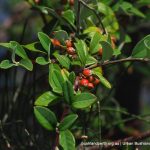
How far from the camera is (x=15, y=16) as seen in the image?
2736 mm

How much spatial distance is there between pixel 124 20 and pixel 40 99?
0.48 meters

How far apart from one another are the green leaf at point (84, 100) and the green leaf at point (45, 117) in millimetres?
46

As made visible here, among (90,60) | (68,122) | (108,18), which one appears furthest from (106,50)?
(108,18)

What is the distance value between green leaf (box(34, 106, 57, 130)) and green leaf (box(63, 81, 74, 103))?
0.04 meters

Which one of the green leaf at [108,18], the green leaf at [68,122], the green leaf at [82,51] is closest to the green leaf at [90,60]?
the green leaf at [82,51]

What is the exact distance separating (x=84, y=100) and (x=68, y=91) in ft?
0.10

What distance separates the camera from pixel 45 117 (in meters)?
0.82

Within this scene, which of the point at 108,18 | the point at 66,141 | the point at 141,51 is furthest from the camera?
the point at 108,18

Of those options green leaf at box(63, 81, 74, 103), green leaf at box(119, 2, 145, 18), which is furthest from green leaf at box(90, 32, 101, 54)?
green leaf at box(119, 2, 145, 18)

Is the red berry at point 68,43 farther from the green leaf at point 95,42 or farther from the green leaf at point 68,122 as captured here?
the green leaf at point 68,122

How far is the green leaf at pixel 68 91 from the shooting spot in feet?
2.64

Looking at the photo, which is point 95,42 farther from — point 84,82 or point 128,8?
point 128,8

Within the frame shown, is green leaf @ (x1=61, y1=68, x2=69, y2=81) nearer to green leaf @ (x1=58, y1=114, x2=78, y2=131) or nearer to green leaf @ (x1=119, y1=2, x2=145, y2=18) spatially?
green leaf @ (x1=58, y1=114, x2=78, y2=131)

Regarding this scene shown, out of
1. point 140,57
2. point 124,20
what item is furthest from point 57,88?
point 124,20
